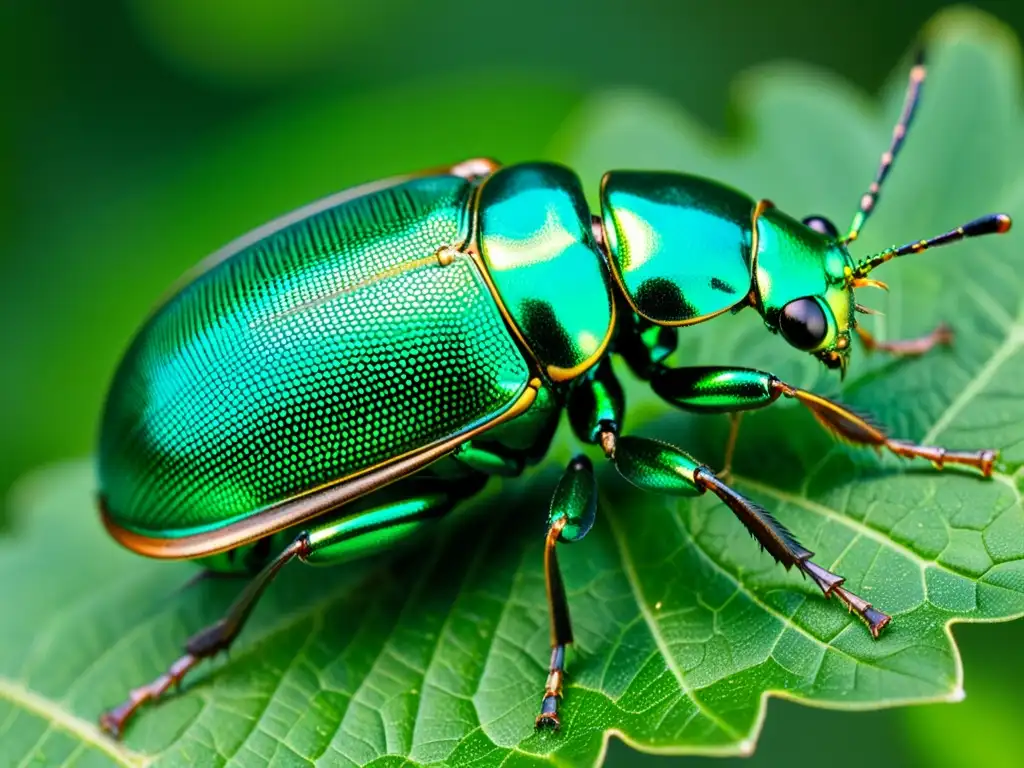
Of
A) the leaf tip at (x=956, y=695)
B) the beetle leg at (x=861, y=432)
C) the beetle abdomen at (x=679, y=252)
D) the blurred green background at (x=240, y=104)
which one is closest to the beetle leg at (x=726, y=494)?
the leaf tip at (x=956, y=695)

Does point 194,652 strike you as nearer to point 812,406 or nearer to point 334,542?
point 334,542

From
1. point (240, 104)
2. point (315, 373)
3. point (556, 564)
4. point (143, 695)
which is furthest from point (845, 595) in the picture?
point (240, 104)

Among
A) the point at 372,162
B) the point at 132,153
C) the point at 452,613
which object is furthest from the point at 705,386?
the point at 132,153

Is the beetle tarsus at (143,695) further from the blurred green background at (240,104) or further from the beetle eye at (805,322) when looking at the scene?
the blurred green background at (240,104)

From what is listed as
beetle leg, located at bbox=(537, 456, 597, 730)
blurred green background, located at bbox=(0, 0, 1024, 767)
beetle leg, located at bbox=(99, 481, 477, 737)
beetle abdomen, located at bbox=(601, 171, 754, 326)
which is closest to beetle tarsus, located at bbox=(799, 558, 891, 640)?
beetle leg, located at bbox=(537, 456, 597, 730)

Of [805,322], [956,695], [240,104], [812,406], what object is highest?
[240,104]

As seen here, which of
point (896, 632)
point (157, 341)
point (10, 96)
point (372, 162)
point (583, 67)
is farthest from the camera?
point (583, 67)

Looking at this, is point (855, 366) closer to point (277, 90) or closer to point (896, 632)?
point (896, 632)

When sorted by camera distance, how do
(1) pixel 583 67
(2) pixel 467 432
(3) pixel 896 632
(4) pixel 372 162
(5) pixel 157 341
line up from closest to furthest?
(3) pixel 896 632 → (2) pixel 467 432 → (5) pixel 157 341 → (4) pixel 372 162 → (1) pixel 583 67
